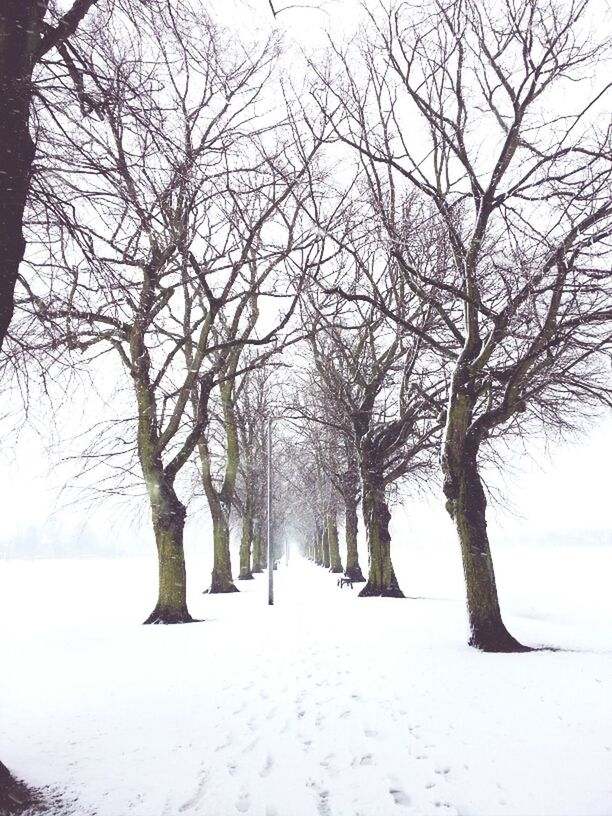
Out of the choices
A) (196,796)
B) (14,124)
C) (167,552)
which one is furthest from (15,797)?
(167,552)

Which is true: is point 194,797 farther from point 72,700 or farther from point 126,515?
point 126,515

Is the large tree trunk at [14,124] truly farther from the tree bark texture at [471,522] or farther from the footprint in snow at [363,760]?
the tree bark texture at [471,522]

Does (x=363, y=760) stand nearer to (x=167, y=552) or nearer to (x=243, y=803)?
(x=243, y=803)

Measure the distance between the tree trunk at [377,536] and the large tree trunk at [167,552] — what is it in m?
5.79

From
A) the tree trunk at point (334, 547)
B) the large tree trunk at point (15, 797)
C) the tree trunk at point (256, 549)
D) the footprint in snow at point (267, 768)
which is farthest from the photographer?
the tree trunk at point (256, 549)

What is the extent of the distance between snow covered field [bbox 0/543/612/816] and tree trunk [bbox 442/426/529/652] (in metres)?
0.45

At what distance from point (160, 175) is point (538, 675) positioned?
6355mm

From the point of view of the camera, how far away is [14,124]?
296 centimetres

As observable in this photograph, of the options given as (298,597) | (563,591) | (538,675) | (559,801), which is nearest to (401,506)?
(298,597)

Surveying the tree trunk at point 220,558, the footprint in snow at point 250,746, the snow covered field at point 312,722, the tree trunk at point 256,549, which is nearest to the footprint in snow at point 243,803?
the snow covered field at point 312,722

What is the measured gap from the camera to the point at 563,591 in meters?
17.8

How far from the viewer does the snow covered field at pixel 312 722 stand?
9.86 feet

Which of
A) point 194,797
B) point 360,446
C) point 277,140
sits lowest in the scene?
point 194,797

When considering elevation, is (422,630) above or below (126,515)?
below
